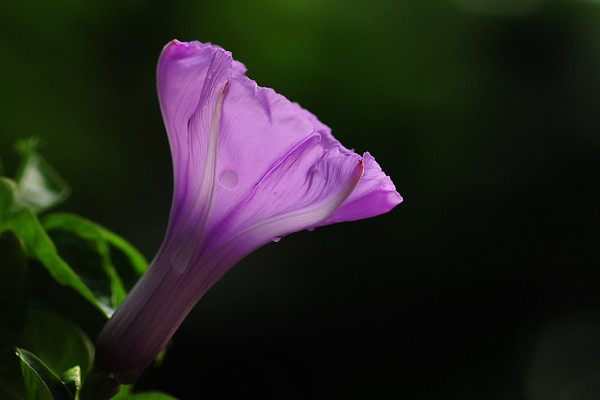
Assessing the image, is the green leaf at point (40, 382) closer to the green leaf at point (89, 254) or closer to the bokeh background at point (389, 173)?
the green leaf at point (89, 254)

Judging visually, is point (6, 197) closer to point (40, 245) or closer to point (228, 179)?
point (40, 245)

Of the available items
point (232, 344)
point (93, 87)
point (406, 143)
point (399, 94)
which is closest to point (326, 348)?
point (232, 344)

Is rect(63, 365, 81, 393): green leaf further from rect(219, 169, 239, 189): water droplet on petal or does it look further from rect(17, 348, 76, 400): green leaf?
rect(219, 169, 239, 189): water droplet on petal

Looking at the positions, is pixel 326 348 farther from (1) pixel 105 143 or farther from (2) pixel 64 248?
(2) pixel 64 248

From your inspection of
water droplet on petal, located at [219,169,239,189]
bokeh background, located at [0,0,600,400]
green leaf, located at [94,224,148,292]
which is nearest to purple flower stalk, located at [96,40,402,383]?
water droplet on petal, located at [219,169,239,189]

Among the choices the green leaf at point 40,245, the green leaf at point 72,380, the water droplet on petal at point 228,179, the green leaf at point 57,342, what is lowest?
the green leaf at point 57,342

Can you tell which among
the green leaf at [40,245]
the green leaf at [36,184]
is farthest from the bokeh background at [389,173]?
the green leaf at [40,245]
